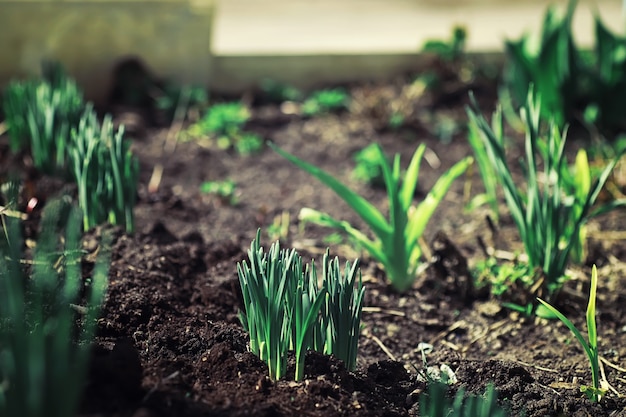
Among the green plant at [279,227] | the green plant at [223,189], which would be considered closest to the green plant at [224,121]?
the green plant at [223,189]

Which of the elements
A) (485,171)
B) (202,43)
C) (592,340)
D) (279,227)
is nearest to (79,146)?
(279,227)

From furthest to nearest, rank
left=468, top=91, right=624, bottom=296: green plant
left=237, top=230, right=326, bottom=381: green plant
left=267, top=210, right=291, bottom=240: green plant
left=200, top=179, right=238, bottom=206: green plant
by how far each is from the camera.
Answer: left=200, top=179, right=238, bottom=206: green plant → left=267, top=210, right=291, bottom=240: green plant → left=468, top=91, right=624, bottom=296: green plant → left=237, top=230, right=326, bottom=381: green plant

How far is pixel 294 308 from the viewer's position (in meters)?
2.21

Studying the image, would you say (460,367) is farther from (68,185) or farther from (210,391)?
(68,185)

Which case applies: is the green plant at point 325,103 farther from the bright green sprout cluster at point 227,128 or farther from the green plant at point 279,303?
the green plant at point 279,303

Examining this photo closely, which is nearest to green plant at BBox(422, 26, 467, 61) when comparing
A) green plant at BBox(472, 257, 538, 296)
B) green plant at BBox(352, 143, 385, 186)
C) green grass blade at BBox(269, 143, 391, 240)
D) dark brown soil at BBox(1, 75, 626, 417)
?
dark brown soil at BBox(1, 75, 626, 417)

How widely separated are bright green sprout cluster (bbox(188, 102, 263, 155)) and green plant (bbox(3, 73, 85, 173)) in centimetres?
80

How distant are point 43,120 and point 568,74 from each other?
7.94ft

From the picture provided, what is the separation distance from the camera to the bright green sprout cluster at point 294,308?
2.18 metres

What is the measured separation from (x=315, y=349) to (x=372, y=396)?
200 millimetres

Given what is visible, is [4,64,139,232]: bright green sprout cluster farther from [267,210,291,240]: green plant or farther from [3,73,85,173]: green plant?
[267,210,291,240]: green plant

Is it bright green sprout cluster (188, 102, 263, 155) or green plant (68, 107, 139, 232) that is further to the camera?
bright green sprout cluster (188, 102, 263, 155)

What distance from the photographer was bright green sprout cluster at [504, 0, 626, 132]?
4.10m

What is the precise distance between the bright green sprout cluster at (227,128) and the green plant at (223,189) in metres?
0.37
